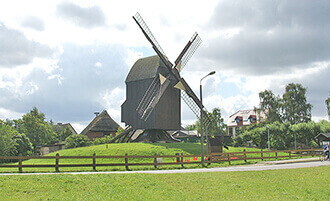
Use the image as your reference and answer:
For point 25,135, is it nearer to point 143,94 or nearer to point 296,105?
point 143,94

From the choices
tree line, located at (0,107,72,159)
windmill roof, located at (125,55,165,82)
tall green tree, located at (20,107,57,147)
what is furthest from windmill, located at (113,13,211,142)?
tall green tree, located at (20,107,57,147)

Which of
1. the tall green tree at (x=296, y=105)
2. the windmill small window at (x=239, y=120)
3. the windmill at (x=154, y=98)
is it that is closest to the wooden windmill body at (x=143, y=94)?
the windmill at (x=154, y=98)

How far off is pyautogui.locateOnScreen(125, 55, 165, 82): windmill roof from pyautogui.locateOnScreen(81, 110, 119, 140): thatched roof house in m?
24.4

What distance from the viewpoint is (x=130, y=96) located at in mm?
51594

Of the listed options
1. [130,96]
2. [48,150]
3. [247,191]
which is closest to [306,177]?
[247,191]

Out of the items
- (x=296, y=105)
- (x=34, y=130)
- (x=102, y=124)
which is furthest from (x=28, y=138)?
(x=296, y=105)

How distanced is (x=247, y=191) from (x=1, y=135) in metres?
45.5

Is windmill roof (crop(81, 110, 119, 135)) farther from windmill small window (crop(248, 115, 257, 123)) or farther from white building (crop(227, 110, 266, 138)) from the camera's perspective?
windmill small window (crop(248, 115, 257, 123))

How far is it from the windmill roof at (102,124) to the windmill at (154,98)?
20.1 meters

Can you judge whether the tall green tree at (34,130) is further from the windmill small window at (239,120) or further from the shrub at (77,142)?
the windmill small window at (239,120)

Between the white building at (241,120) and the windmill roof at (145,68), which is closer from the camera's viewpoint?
the windmill roof at (145,68)

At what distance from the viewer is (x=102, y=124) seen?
74125 mm

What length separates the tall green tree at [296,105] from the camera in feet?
220

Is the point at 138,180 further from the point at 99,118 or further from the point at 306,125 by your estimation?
the point at 99,118
